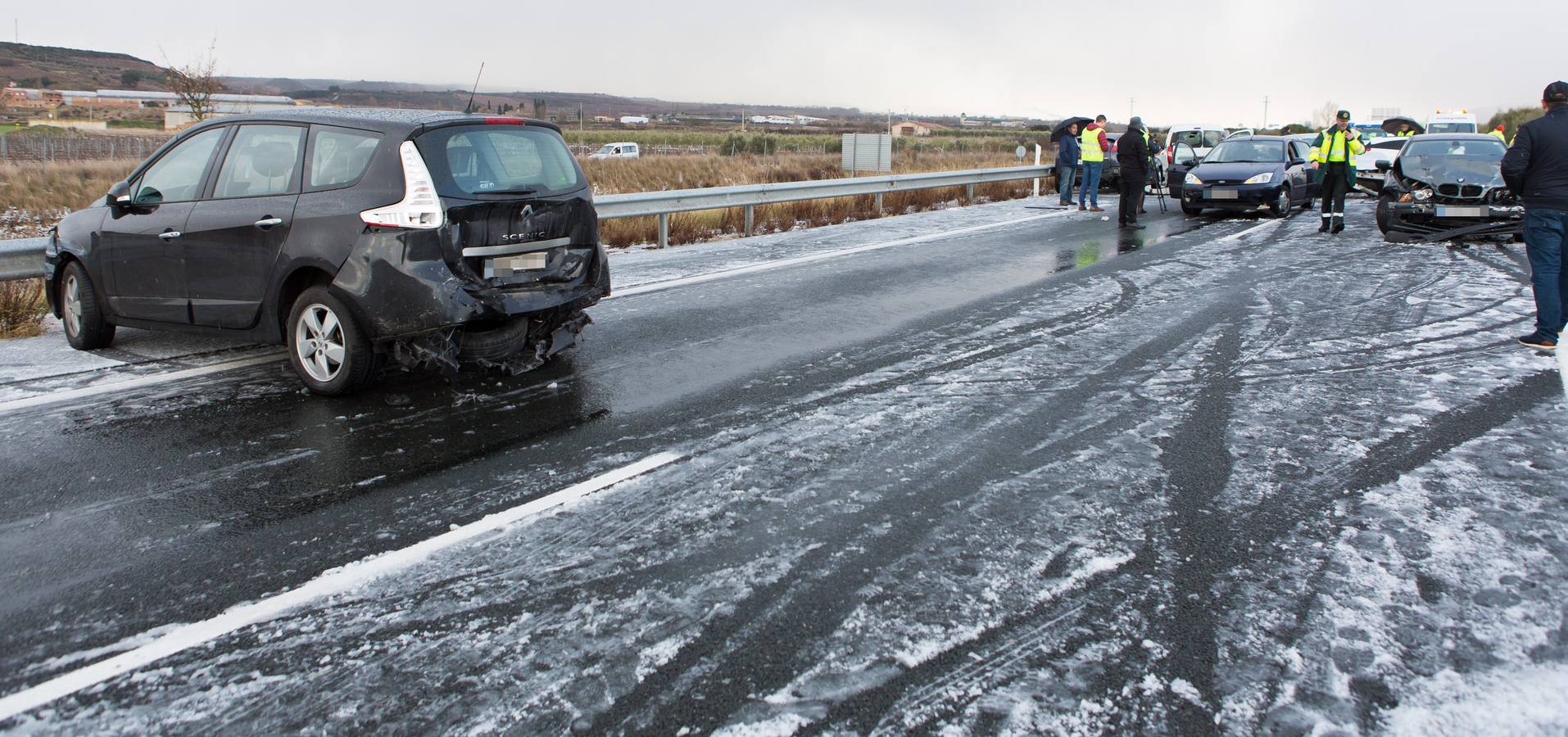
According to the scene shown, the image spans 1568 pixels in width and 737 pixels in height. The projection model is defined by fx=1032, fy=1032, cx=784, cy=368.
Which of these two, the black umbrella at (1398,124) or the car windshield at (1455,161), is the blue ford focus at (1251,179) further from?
the black umbrella at (1398,124)

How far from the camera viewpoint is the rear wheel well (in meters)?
5.95

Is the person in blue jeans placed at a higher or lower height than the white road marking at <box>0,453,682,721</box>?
higher

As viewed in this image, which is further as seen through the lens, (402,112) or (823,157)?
(823,157)

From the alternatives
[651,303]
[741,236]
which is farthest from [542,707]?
[741,236]

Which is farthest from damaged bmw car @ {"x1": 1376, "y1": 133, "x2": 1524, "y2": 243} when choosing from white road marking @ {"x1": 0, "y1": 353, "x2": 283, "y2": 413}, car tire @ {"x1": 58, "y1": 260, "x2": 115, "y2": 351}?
car tire @ {"x1": 58, "y1": 260, "x2": 115, "y2": 351}

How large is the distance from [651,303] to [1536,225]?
22.1 feet

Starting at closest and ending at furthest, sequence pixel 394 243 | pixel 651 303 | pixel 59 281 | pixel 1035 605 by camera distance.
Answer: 1. pixel 1035 605
2. pixel 394 243
3. pixel 59 281
4. pixel 651 303

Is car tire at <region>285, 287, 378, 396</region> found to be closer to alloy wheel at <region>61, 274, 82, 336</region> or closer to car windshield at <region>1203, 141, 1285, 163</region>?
alloy wheel at <region>61, 274, 82, 336</region>

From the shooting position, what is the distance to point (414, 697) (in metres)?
2.90

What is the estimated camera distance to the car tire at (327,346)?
579 centimetres

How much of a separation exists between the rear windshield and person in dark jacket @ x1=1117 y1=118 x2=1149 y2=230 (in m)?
11.2

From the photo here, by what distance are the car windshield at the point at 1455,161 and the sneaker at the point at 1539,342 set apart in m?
6.97

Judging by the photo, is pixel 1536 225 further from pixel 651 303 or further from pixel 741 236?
pixel 741 236

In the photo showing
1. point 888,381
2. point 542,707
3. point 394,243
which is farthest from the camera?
point 888,381
